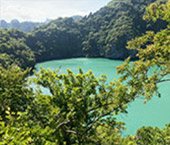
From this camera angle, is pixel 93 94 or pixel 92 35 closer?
pixel 93 94

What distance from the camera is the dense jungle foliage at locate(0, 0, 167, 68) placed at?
263ft

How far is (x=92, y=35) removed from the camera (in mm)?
101062

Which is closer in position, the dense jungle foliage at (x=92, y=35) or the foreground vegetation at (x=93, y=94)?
the foreground vegetation at (x=93, y=94)

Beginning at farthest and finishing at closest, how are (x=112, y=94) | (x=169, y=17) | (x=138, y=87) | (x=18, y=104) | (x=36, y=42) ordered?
(x=36, y=42) < (x=18, y=104) < (x=112, y=94) < (x=138, y=87) < (x=169, y=17)

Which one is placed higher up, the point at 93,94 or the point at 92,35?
the point at 92,35

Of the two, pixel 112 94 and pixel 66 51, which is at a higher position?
pixel 66 51

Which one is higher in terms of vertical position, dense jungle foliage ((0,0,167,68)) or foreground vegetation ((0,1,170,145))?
dense jungle foliage ((0,0,167,68))

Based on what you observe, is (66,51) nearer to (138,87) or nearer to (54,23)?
(54,23)

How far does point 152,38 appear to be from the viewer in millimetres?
5328

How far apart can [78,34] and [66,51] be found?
16097 millimetres

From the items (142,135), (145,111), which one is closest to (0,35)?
(145,111)

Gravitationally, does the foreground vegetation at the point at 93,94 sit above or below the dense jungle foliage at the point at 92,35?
below

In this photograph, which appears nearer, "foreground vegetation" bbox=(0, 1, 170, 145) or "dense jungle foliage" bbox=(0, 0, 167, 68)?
"foreground vegetation" bbox=(0, 1, 170, 145)

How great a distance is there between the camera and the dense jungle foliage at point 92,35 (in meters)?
80.2
